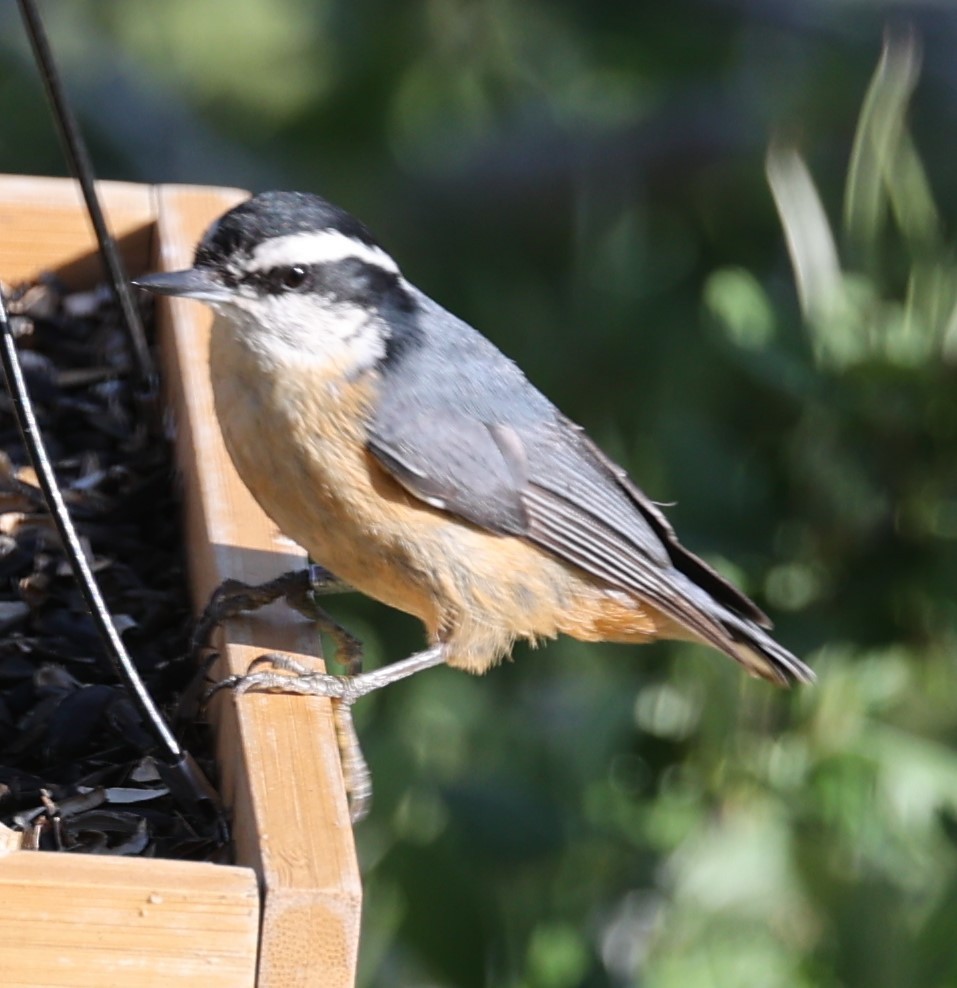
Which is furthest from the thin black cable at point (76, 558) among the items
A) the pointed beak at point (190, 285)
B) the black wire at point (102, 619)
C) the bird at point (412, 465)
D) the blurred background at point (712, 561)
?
the blurred background at point (712, 561)

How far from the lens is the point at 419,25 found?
16.9 feet

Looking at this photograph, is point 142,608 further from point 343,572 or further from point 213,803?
point 213,803

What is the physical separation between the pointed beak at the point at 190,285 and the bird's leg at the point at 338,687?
1.92 ft

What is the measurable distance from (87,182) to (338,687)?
3.17 feet

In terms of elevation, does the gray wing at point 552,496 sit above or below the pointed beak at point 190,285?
below

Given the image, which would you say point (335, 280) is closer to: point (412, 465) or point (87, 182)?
point (412, 465)

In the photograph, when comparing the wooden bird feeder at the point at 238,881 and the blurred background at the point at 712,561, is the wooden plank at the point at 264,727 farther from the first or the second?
the blurred background at the point at 712,561

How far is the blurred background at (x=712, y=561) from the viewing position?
3.15 m

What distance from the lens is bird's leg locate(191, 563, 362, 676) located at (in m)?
2.66

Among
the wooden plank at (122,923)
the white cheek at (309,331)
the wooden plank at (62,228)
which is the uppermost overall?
the wooden plank at (62,228)

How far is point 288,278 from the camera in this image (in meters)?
2.84

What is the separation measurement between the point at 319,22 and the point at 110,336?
76.5 inches

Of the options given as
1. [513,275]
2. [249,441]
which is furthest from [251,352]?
[513,275]

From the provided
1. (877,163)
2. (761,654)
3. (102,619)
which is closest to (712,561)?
(761,654)
